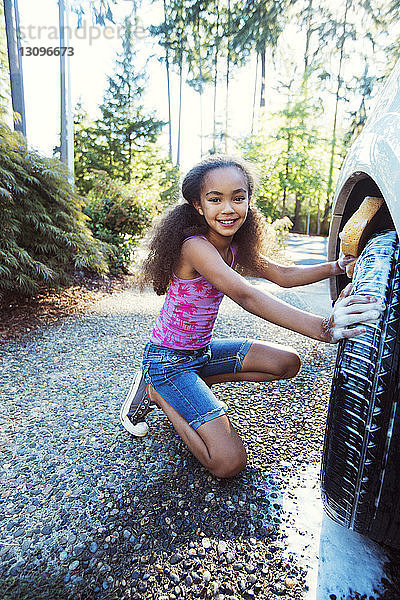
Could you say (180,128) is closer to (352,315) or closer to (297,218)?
(297,218)

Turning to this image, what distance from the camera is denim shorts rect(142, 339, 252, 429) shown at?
1627 mm

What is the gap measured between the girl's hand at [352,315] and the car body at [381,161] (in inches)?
8.1

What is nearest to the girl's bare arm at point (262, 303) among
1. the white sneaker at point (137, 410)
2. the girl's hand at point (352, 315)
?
the girl's hand at point (352, 315)

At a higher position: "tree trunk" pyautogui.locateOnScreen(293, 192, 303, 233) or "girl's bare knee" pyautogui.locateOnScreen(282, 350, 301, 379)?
"girl's bare knee" pyautogui.locateOnScreen(282, 350, 301, 379)

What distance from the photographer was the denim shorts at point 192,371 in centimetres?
163

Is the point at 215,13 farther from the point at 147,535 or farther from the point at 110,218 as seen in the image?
the point at 147,535

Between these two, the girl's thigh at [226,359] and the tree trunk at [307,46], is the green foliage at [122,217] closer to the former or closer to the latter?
the girl's thigh at [226,359]

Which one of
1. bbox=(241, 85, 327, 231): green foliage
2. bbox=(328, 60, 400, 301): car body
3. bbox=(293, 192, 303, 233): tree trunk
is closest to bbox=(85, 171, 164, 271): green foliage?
bbox=(328, 60, 400, 301): car body

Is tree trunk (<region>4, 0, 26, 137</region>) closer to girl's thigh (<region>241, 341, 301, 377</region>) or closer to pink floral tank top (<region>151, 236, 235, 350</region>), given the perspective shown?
pink floral tank top (<region>151, 236, 235, 350</region>)

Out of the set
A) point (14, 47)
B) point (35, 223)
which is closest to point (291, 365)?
point (35, 223)

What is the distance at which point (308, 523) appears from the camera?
4.33ft

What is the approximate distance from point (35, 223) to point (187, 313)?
271 cm

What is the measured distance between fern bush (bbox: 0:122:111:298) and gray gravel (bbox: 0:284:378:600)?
4.57 ft

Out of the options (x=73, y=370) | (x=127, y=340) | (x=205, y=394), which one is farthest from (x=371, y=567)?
(x=127, y=340)
